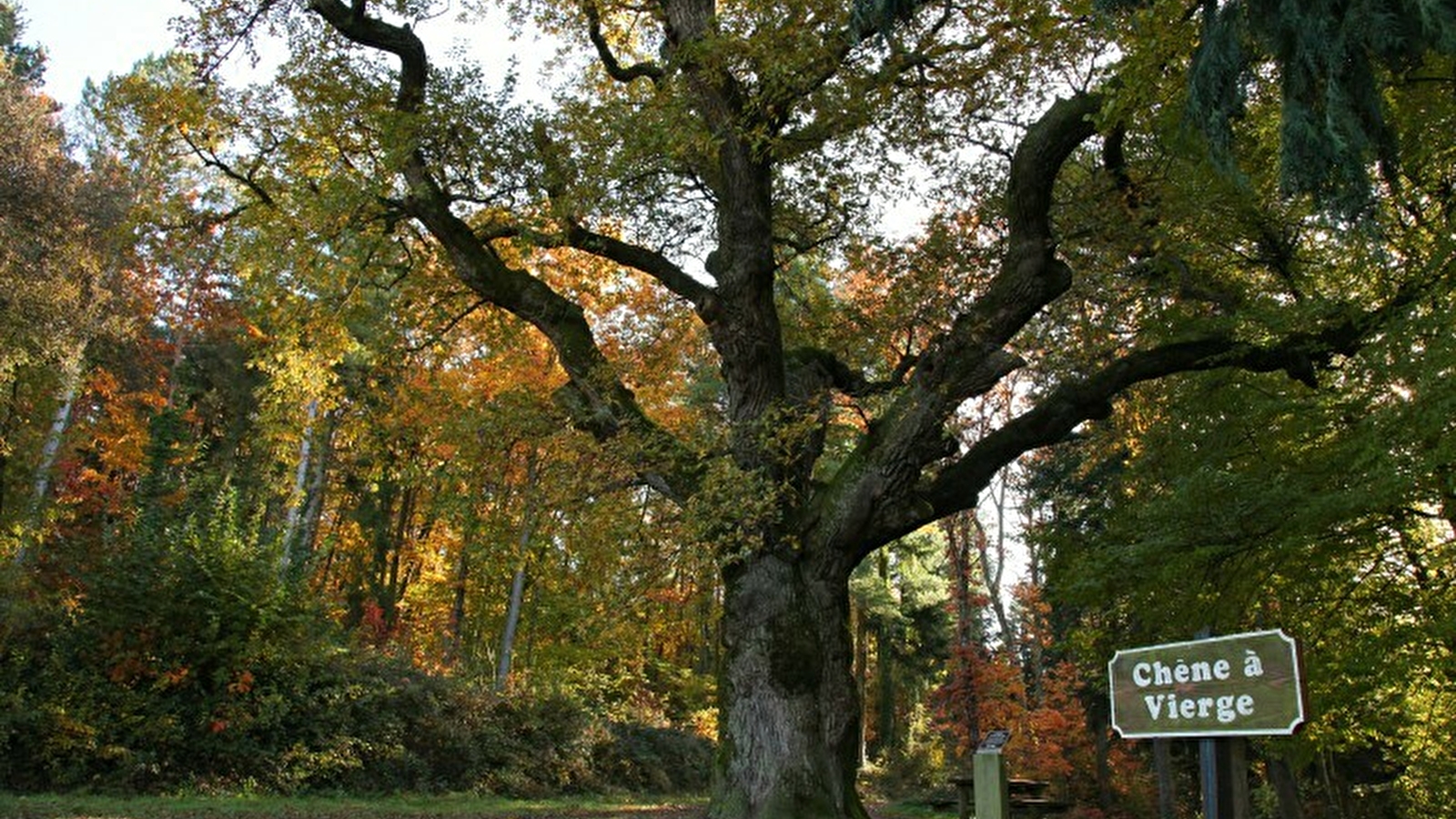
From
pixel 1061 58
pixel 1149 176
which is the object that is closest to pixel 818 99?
pixel 1061 58

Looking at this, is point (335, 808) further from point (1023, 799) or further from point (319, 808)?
point (1023, 799)

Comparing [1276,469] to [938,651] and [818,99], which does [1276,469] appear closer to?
[818,99]

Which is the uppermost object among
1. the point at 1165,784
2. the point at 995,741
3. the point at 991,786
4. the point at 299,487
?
the point at 299,487

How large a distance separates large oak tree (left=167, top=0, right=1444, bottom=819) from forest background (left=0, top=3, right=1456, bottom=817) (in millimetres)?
104

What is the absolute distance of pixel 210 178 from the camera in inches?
900

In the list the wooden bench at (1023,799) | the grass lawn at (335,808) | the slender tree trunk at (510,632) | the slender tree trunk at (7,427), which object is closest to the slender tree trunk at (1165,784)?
the grass lawn at (335,808)

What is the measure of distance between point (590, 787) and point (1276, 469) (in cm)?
1343

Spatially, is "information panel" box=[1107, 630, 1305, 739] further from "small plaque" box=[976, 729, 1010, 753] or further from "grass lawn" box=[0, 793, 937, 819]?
"grass lawn" box=[0, 793, 937, 819]

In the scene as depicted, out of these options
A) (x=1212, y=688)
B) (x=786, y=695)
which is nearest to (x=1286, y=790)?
(x=786, y=695)

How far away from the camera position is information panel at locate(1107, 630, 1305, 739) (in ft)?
10.8

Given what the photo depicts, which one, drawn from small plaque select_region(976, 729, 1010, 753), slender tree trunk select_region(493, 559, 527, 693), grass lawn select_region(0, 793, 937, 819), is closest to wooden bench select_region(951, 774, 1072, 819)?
grass lawn select_region(0, 793, 937, 819)

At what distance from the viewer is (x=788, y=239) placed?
12031 millimetres

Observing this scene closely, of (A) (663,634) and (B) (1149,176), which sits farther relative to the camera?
(A) (663,634)

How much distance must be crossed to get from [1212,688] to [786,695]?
538cm
